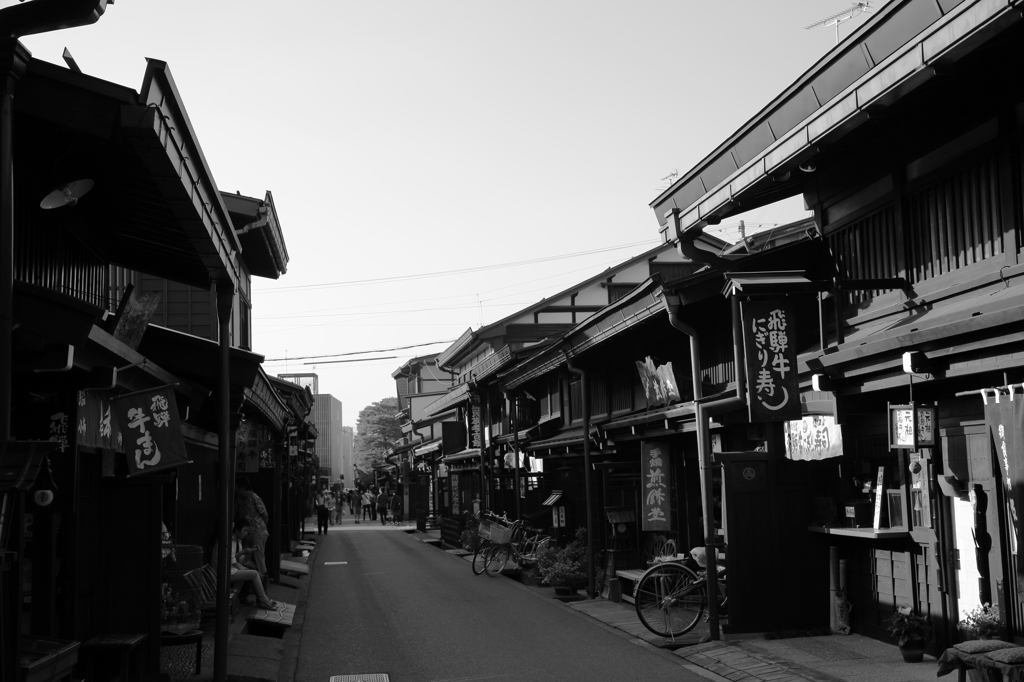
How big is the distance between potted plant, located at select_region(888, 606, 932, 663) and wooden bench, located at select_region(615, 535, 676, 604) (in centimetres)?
660

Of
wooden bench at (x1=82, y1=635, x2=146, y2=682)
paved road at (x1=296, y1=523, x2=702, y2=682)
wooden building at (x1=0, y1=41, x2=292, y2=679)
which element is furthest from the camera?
paved road at (x1=296, y1=523, x2=702, y2=682)

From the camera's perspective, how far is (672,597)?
14586mm

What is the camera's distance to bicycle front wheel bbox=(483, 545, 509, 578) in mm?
25406

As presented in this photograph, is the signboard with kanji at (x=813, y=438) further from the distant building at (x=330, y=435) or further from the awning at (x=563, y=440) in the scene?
the distant building at (x=330, y=435)

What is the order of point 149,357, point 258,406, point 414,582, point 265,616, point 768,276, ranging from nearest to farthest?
point 149,357, point 768,276, point 265,616, point 258,406, point 414,582

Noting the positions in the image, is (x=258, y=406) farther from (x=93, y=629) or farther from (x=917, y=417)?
(x=917, y=417)

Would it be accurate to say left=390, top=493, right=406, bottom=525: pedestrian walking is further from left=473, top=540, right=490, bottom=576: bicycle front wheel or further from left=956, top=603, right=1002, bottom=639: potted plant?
left=956, top=603, right=1002, bottom=639: potted plant

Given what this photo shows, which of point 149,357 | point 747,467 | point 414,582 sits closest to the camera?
point 149,357

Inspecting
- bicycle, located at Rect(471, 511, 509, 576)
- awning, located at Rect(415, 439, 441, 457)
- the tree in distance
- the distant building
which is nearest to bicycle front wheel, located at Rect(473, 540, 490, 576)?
bicycle, located at Rect(471, 511, 509, 576)

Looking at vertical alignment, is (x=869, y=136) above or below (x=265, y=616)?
above

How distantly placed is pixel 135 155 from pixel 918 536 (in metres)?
9.90

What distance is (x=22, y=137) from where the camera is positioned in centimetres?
832

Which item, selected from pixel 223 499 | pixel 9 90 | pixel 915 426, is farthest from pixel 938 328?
pixel 9 90

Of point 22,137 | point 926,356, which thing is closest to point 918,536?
point 926,356
